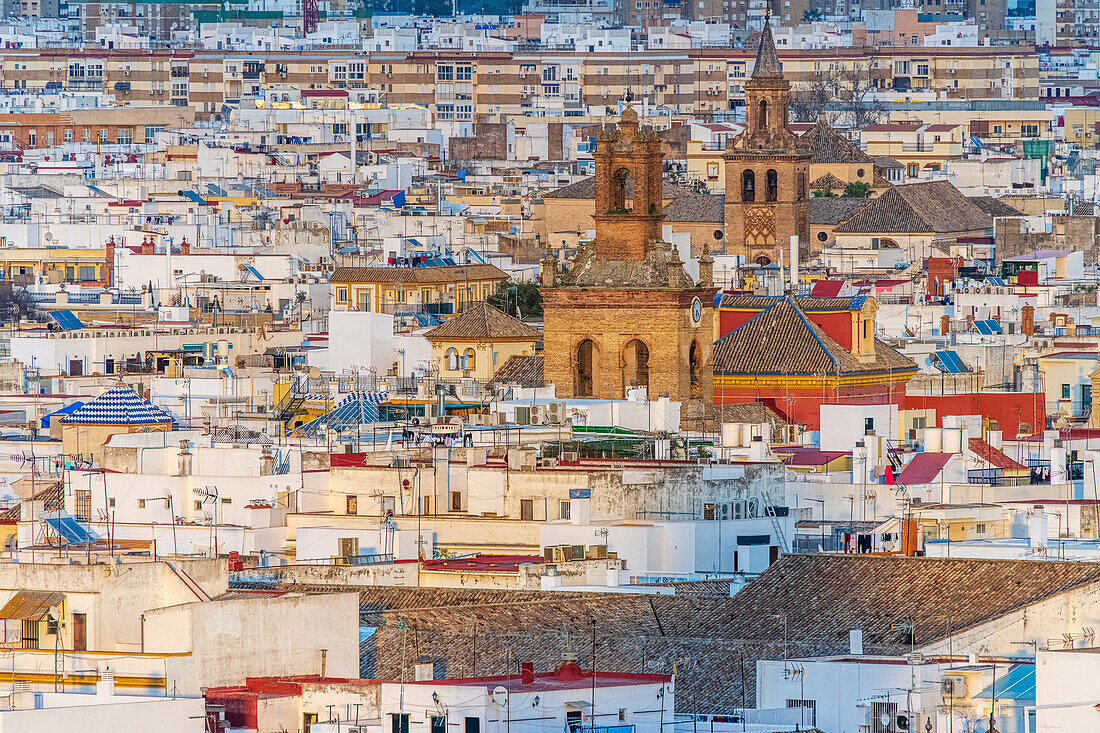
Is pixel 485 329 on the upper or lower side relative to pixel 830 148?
lower

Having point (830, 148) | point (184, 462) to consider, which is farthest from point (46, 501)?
point (830, 148)

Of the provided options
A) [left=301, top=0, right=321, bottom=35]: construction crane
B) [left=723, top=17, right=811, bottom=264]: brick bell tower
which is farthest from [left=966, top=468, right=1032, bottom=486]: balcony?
[left=301, top=0, right=321, bottom=35]: construction crane

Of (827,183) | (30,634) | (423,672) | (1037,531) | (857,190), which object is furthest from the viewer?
(827,183)

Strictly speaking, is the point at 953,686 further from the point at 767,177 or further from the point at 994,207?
the point at 994,207

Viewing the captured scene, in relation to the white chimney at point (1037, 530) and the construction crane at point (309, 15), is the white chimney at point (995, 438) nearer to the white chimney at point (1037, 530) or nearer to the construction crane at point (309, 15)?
the white chimney at point (1037, 530)

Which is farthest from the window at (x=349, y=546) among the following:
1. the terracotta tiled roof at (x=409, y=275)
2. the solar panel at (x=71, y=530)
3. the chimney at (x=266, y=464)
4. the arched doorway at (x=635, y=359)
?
the terracotta tiled roof at (x=409, y=275)
